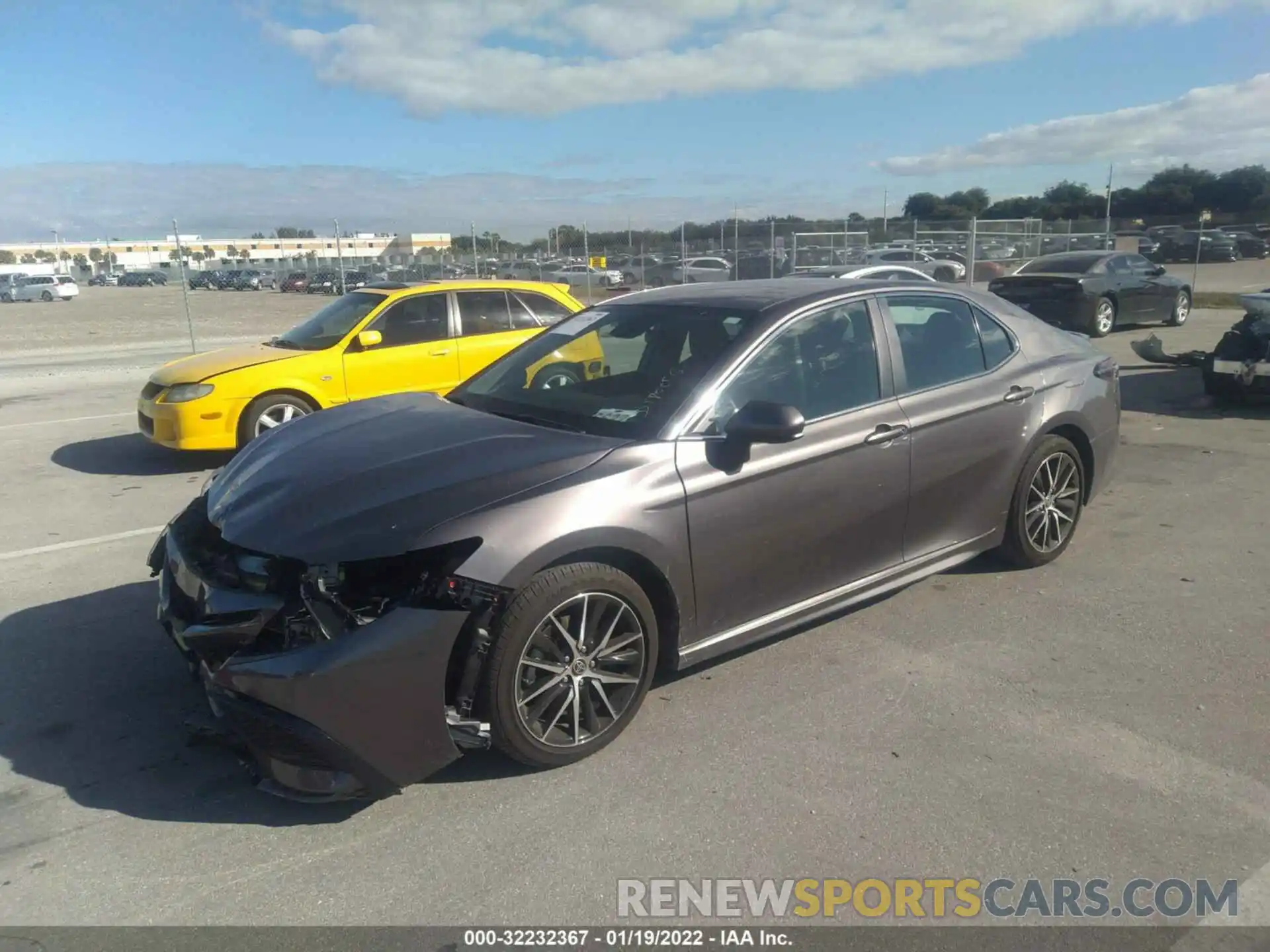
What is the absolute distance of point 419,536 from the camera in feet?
10.6

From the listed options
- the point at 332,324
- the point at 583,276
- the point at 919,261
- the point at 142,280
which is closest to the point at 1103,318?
the point at 919,261

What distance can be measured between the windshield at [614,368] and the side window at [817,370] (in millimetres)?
149

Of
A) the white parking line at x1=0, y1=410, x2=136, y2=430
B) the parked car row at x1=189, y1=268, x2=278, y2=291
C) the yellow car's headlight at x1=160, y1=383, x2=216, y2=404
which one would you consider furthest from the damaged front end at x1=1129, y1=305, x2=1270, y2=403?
the parked car row at x1=189, y1=268, x2=278, y2=291

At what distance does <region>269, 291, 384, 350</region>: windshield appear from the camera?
29.3 feet

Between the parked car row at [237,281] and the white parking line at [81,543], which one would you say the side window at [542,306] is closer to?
the white parking line at [81,543]

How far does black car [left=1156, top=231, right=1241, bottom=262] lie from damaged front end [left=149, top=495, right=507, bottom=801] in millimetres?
44978

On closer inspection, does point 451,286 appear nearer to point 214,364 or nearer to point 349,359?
point 349,359

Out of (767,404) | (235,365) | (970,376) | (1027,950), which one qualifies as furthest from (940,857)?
(235,365)

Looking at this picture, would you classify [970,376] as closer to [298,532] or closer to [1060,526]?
[1060,526]

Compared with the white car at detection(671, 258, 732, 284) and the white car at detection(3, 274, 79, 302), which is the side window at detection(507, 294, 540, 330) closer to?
the white car at detection(671, 258, 732, 284)

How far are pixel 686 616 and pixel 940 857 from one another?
1.26 meters

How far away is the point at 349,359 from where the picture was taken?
28.9 ft

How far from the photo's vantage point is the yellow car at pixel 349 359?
27.0 feet

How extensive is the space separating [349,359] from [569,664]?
6050 mm
